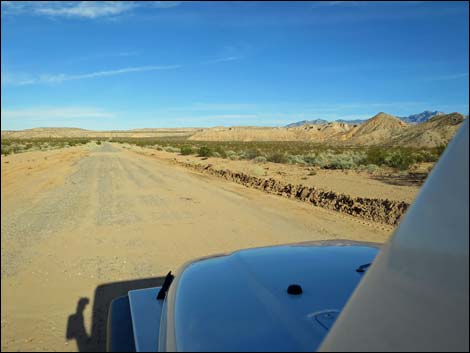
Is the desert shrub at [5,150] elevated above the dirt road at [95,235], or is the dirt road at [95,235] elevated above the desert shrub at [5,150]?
the desert shrub at [5,150]

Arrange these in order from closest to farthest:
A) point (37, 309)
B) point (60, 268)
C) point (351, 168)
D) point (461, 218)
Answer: point (461, 218) → point (37, 309) → point (60, 268) → point (351, 168)

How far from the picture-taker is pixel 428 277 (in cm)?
109

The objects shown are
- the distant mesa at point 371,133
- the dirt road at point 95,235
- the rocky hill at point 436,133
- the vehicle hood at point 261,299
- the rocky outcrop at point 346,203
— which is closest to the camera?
the vehicle hood at point 261,299

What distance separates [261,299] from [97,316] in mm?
3602

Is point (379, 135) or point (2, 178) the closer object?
point (2, 178)

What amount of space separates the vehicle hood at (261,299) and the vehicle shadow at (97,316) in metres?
1.89

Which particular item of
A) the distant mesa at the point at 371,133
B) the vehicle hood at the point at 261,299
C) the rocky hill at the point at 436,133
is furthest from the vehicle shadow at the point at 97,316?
the rocky hill at the point at 436,133

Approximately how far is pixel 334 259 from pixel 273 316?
96 centimetres

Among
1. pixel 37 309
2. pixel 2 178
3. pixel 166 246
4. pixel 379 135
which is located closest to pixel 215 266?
pixel 2 178

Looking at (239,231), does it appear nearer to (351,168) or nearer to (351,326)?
(351,326)

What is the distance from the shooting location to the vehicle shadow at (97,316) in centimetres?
441

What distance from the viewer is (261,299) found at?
2125 millimetres

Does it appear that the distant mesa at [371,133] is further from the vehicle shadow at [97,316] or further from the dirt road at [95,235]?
the vehicle shadow at [97,316]

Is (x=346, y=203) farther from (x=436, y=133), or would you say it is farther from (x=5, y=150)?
(x=436, y=133)
